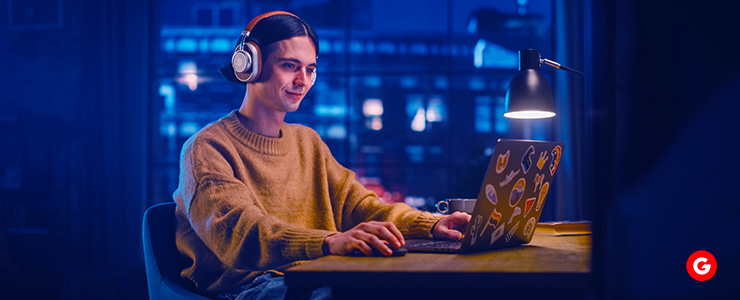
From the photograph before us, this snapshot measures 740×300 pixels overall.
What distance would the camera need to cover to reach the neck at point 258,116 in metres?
1.62

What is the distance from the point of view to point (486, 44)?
5.35 metres

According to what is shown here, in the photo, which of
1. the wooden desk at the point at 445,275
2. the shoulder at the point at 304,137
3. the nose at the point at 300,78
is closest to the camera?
the wooden desk at the point at 445,275

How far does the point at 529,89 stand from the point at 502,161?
687mm

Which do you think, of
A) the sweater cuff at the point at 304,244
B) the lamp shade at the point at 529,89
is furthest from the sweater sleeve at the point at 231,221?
the lamp shade at the point at 529,89

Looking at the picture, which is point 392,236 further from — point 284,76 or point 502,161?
point 284,76

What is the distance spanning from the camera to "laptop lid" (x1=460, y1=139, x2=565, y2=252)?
969 millimetres

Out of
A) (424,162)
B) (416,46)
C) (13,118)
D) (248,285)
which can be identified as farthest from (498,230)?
(416,46)

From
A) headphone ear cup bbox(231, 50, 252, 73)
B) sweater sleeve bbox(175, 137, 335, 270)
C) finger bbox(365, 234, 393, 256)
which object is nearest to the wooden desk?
finger bbox(365, 234, 393, 256)

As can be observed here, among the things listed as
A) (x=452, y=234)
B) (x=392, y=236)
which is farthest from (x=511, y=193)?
(x=452, y=234)

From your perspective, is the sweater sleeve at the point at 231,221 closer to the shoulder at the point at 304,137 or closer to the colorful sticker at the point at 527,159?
the shoulder at the point at 304,137

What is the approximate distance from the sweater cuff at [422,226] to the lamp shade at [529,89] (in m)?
0.41

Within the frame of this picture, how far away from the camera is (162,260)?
1513 mm

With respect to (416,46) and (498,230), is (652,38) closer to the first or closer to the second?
(498,230)

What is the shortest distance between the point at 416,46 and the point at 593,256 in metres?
13.5
